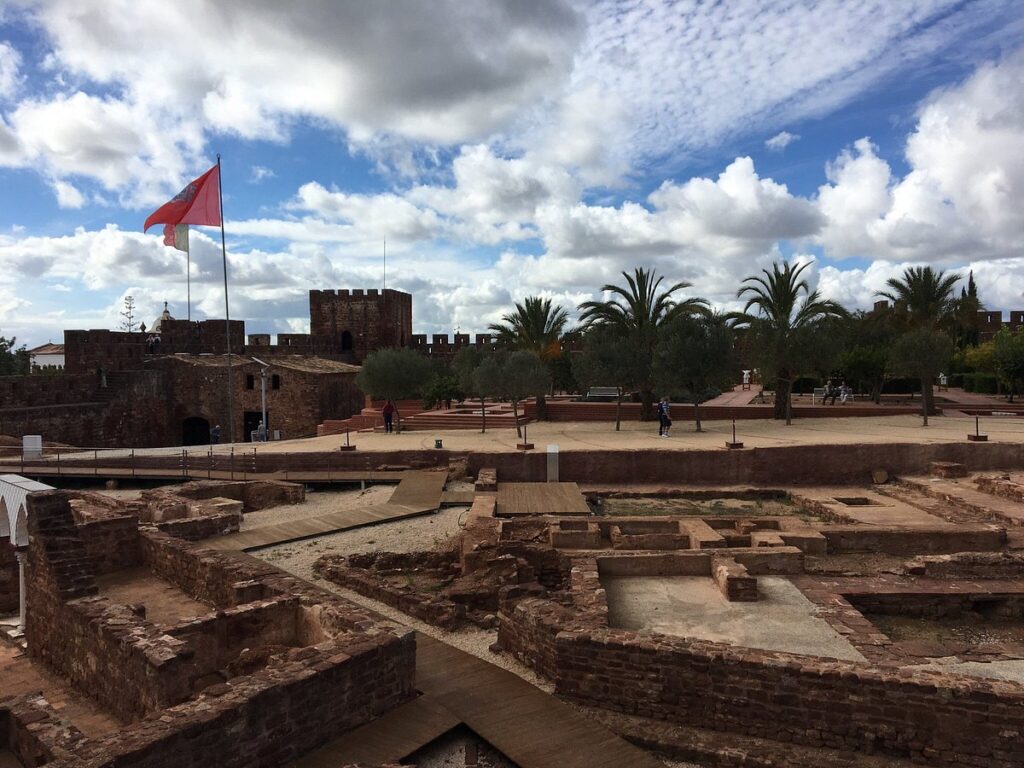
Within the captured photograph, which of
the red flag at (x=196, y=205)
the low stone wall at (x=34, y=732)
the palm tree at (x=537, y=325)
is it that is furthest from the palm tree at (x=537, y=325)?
the low stone wall at (x=34, y=732)

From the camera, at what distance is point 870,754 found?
211 inches

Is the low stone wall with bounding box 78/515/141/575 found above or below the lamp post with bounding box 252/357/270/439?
below

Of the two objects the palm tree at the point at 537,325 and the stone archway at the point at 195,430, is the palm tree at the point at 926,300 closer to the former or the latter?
the palm tree at the point at 537,325

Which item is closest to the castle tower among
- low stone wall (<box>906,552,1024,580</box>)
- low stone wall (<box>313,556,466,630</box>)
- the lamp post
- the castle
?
the castle

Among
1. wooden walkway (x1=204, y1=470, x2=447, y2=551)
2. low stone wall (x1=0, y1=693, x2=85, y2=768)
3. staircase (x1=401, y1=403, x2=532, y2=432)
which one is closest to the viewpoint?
low stone wall (x1=0, y1=693, x2=85, y2=768)

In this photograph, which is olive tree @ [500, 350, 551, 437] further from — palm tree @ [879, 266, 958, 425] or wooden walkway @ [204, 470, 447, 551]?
palm tree @ [879, 266, 958, 425]

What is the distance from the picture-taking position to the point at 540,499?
14109mm

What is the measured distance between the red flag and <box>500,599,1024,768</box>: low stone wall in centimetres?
2197

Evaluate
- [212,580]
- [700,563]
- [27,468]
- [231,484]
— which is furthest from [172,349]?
[700,563]

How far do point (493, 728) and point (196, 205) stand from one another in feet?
75.7

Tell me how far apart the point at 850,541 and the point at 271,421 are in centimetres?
2614

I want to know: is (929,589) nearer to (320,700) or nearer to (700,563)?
(700,563)

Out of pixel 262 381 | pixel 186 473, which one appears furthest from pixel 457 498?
pixel 262 381

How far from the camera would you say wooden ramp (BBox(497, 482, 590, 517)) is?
43.1 feet
